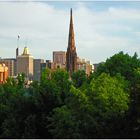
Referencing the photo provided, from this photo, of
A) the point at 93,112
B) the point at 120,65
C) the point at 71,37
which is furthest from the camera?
the point at 71,37

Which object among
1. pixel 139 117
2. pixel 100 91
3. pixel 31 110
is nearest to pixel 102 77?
pixel 100 91

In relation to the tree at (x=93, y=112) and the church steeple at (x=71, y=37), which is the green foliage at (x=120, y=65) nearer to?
the tree at (x=93, y=112)

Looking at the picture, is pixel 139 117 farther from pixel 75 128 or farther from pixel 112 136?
pixel 75 128

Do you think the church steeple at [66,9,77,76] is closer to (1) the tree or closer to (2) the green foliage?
(2) the green foliage

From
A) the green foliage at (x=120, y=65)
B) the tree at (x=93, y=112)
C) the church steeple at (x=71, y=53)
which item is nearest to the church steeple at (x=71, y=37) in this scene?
the church steeple at (x=71, y=53)

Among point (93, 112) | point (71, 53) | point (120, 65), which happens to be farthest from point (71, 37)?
point (93, 112)

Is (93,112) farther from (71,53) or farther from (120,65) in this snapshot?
(71,53)

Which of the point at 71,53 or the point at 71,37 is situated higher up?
the point at 71,37

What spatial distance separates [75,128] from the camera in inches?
1572

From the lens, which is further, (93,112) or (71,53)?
(71,53)

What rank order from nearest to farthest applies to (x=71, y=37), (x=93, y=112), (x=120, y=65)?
(x=93, y=112), (x=120, y=65), (x=71, y=37)

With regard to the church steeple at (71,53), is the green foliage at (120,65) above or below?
below

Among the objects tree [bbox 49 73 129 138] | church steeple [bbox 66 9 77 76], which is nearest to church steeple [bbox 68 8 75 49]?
church steeple [bbox 66 9 77 76]

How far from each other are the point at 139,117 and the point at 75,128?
5.01 metres
